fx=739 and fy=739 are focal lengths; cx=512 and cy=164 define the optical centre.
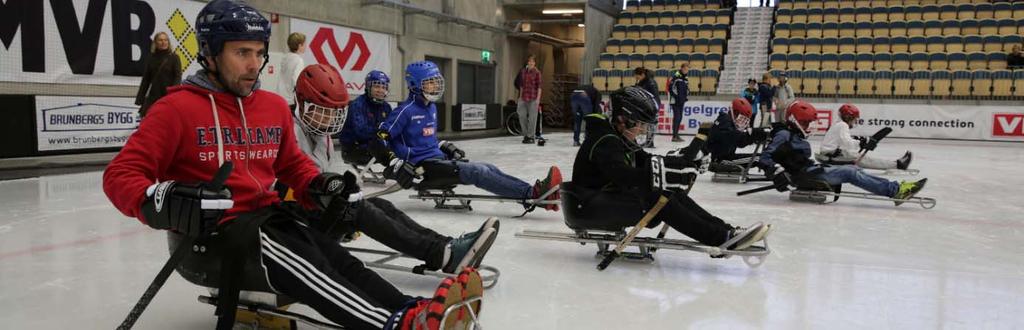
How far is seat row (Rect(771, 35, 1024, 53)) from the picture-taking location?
51.7 ft

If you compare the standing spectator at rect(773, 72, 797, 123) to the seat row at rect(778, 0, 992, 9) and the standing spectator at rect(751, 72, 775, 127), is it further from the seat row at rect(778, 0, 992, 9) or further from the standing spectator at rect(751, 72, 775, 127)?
the seat row at rect(778, 0, 992, 9)

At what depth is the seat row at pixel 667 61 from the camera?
1747 centimetres

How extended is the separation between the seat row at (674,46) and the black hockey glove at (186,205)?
17070mm

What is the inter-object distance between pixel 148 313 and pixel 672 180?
6.74 feet

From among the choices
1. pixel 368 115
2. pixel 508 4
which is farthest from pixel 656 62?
pixel 368 115

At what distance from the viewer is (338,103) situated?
303cm

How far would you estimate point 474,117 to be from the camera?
16.2m

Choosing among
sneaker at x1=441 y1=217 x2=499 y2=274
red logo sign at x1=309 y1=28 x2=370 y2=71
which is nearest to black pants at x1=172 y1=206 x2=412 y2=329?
sneaker at x1=441 y1=217 x2=499 y2=274

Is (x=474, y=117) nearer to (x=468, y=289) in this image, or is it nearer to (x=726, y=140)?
(x=726, y=140)

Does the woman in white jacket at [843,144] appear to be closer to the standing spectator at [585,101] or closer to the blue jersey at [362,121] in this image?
the blue jersey at [362,121]

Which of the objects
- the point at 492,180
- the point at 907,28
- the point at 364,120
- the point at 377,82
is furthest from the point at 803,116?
the point at 907,28

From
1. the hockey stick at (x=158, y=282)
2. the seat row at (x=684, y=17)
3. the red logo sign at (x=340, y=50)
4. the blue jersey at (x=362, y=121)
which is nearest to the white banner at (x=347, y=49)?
the red logo sign at (x=340, y=50)

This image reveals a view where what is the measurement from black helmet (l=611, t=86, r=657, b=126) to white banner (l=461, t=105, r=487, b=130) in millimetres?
12340

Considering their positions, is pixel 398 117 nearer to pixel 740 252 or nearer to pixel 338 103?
pixel 338 103
